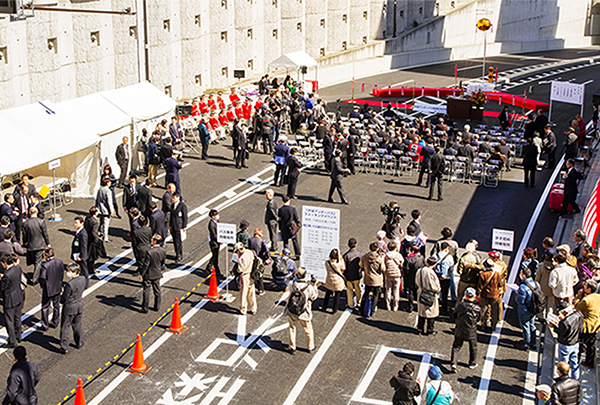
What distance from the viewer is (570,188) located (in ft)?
70.0

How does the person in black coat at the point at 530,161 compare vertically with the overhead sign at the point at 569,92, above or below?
below

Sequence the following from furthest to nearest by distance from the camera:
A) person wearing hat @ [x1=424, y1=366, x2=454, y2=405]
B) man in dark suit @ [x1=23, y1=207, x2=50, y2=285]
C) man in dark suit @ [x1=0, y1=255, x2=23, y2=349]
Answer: man in dark suit @ [x1=23, y1=207, x2=50, y2=285] < man in dark suit @ [x1=0, y1=255, x2=23, y2=349] < person wearing hat @ [x1=424, y1=366, x2=454, y2=405]

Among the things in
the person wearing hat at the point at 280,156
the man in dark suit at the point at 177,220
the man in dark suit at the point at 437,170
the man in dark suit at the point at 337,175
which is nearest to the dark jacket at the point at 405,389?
the man in dark suit at the point at 177,220

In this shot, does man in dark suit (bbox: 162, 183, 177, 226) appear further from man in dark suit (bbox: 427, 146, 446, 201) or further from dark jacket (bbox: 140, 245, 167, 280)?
man in dark suit (bbox: 427, 146, 446, 201)

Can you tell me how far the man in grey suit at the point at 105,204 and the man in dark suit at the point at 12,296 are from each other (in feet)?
17.5

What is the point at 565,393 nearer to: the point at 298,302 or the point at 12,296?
the point at 298,302

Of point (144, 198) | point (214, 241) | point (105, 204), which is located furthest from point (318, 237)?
point (105, 204)

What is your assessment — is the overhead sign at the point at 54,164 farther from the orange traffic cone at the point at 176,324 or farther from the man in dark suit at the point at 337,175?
the man in dark suit at the point at 337,175

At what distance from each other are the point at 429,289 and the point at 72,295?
679 cm

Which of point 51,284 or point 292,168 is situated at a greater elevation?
point 292,168

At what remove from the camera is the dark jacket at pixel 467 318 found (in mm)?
13359

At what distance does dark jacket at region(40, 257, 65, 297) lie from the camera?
47.7ft

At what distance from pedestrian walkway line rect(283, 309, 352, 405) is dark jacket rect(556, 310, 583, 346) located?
4.34 m

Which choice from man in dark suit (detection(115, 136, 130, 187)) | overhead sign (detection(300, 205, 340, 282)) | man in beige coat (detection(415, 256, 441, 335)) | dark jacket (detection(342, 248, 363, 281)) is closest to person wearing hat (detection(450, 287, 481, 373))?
man in beige coat (detection(415, 256, 441, 335))
